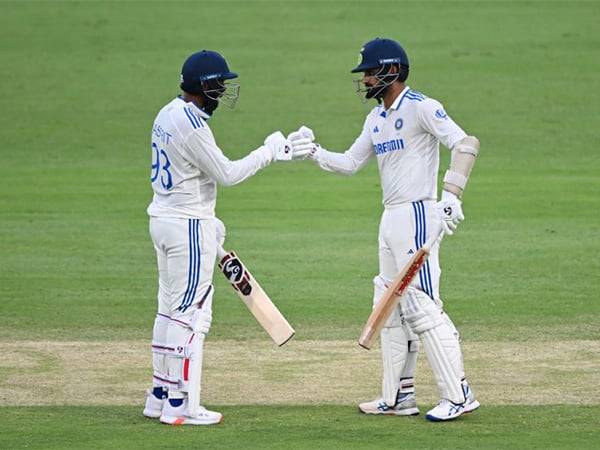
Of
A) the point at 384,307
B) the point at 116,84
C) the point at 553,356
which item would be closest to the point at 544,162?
the point at 116,84

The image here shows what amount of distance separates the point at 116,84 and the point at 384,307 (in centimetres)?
1664

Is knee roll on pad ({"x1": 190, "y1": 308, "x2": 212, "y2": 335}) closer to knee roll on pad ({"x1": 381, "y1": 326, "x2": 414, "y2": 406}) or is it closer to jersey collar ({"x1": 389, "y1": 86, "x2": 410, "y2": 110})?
knee roll on pad ({"x1": 381, "y1": 326, "x2": 414, "y2": 406})

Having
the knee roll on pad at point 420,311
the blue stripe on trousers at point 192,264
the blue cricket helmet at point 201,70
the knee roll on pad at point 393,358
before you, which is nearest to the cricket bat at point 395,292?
the knee roll on pad at point 420,311

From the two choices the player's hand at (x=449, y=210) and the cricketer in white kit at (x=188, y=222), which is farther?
the cricketer in white kit at (x=188, y=222)

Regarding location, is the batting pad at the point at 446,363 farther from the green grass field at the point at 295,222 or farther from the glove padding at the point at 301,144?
the glove padding at the point at 301,144

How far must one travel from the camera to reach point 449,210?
28.0 ft

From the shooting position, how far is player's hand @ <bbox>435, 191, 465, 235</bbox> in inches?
336

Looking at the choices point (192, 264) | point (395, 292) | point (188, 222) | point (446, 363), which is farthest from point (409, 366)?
point (188, 222)

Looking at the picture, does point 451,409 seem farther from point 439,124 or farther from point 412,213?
point 439,124

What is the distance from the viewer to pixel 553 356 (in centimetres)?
1038

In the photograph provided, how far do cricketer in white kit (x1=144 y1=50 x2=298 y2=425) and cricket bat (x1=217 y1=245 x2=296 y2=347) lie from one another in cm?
28

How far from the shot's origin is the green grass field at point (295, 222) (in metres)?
8.98

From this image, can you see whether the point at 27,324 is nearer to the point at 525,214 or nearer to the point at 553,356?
the point at 553,356

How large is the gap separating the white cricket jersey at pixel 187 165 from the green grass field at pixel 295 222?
1289mm
